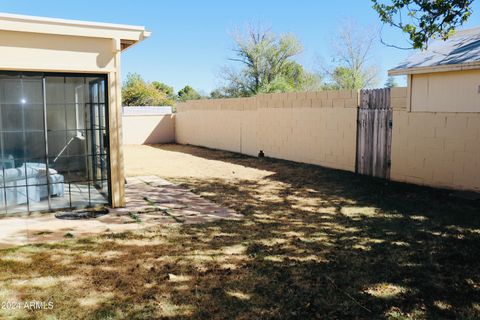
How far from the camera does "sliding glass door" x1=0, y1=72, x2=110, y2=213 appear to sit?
20.4ft

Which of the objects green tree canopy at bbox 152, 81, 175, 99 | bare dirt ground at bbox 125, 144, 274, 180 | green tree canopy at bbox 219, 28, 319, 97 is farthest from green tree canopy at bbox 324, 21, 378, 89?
green tree canopy at bbox 152, 81, 175, 99

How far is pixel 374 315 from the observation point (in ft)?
11.3

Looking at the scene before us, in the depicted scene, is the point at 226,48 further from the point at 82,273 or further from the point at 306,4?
the point at 82,273

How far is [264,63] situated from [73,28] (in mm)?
26041

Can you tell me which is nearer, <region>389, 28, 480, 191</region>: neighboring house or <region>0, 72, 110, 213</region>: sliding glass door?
<region>0, 72, 110, 213</region>: sliding glass door

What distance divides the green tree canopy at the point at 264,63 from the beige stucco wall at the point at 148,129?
1134cm

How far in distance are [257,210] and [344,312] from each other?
3.58m

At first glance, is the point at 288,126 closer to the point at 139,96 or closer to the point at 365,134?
the point at 365,134

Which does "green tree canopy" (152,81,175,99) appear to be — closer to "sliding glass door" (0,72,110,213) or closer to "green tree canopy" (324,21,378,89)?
"green tree canopy" (324,21,378,89)

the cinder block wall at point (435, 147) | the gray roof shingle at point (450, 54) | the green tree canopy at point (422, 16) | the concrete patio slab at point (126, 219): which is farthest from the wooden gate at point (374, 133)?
the concrete patio slab at point (126, 219)

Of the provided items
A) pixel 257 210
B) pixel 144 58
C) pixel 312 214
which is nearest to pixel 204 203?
pixel 257 210

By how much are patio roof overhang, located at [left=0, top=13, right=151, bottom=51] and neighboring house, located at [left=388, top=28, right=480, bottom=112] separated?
5483 millimetres

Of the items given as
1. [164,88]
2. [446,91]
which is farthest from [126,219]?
[164,88]

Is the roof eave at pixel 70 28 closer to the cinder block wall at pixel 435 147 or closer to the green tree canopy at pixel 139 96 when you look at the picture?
the cinder block wall at pixel 435 147
